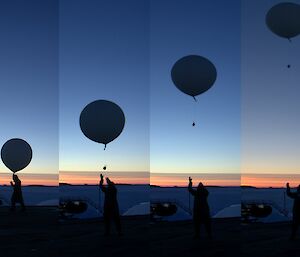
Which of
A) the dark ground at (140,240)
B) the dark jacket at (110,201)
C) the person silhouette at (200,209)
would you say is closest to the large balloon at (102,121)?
the dark jacket at (110,201)

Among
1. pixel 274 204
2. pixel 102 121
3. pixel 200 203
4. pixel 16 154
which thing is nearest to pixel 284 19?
pixel 200 203

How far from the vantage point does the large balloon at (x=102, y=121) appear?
44.2 ft

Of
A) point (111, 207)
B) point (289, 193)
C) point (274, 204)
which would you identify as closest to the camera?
point (289, 193)

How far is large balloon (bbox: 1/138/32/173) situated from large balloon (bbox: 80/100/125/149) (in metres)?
5.44

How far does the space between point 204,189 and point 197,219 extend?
2.55 feet

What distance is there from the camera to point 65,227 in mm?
14586

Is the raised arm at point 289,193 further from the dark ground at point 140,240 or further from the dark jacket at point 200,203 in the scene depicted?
the dark jacket at point 200,203

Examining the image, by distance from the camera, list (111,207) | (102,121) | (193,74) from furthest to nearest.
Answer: (102,121)
(193,74)
(111,207)

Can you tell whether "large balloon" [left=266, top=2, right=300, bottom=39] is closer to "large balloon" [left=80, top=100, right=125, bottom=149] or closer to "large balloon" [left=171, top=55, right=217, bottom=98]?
"large balloon" [left=171, top=55, right=217, bottom=98]

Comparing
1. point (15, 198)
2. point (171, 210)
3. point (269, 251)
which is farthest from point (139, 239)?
point (15, 198)

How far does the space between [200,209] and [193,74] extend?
140 inches

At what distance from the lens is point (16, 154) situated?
59.8ft

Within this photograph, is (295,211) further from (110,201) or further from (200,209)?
(110,201)

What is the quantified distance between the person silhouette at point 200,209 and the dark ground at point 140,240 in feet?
1.01
